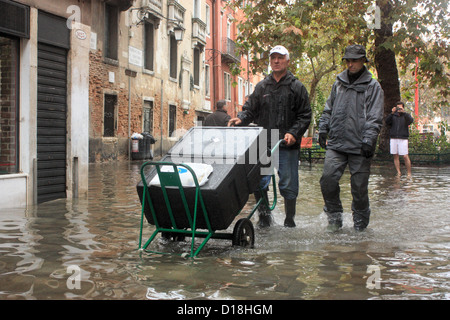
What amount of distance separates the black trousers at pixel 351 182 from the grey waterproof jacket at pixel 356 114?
0.12 metres

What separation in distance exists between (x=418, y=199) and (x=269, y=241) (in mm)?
4691

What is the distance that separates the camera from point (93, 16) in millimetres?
20156

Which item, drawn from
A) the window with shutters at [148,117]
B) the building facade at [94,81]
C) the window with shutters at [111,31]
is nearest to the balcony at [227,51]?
the building facade at [94,81]

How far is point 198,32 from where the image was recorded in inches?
1265

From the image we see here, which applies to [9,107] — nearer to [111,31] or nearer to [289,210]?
[289,210]

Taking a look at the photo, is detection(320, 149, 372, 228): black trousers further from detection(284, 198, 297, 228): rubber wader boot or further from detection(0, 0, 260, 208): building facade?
detection(0, 0, 260, 208): building facade

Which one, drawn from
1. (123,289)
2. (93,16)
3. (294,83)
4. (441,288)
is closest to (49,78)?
(294,83)

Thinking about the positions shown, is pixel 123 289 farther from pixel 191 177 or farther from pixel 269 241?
pixel 269 241

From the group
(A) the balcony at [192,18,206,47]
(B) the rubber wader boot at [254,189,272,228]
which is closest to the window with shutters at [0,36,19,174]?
(B) the rubber wader boot at [254,189,272,228]

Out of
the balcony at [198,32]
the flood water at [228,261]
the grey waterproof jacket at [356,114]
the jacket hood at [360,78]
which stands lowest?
the flood water at [228,261]

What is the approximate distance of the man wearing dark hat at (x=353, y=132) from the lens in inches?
243

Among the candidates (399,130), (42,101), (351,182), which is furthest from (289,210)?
(399,130)

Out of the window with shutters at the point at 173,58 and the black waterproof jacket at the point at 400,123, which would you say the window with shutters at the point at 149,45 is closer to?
the window with shutters at the point at 173,58

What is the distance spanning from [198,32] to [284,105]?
26650 mm
